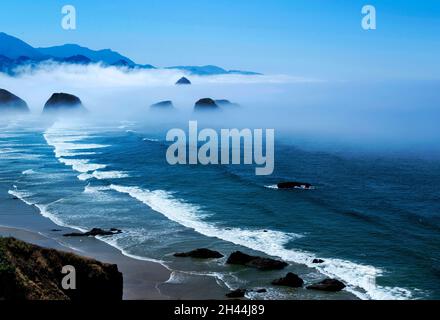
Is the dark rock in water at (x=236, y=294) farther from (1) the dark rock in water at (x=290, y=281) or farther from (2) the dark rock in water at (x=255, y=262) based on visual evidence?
(2) the dark rock in water at (x=255, y=262)

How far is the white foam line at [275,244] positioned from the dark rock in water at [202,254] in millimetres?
3569

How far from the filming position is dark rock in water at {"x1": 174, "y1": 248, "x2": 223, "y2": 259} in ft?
137

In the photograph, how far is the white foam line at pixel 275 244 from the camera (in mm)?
35562

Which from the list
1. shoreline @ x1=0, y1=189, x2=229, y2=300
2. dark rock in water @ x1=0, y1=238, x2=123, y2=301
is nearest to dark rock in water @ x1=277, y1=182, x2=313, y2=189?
shoreline @ x1=0, y1=189, x2=229, y2=300

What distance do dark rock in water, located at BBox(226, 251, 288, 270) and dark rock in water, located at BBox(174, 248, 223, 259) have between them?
64.5 inches

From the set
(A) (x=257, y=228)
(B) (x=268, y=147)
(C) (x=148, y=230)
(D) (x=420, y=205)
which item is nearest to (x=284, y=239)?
(A) (x=257, y=228)

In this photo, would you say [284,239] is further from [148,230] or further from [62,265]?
[62,265]

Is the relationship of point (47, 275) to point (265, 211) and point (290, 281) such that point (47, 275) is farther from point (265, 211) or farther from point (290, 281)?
point (265, 211)

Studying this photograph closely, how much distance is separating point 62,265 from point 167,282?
1103cm

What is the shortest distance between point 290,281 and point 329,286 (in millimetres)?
2341

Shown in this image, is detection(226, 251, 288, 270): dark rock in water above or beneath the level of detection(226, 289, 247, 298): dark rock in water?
above

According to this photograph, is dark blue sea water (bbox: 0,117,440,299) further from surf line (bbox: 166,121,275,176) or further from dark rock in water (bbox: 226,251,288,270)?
surf line (bbox: 166,121,275,176)

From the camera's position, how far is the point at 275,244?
45375 mm
